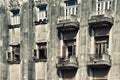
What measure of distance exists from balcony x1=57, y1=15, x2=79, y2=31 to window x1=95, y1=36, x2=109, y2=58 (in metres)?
2.52

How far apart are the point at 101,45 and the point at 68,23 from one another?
393cm

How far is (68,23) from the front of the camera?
96.6 feet

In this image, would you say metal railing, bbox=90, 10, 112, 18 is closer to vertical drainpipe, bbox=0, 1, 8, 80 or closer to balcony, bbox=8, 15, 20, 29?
balcony, bbox=8, 15, 20, 29

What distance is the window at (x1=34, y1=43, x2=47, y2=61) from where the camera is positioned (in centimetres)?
3196

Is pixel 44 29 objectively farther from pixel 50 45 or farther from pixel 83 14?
pixel 83 14

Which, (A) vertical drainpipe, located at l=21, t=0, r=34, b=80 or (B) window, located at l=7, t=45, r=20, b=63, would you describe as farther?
(B) window, located at l=7, t=45, r=20, b=63

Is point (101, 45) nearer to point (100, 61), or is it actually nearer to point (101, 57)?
point (101, 57)

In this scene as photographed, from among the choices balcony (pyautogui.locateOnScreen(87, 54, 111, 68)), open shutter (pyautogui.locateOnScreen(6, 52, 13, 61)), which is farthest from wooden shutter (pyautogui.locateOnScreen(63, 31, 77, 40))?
open shutter (pyautogui.locateOnScreen(6, 52, 13, 61))

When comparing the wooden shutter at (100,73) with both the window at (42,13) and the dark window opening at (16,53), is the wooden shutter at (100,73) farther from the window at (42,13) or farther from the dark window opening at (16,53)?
the dark window opening at (16,53)

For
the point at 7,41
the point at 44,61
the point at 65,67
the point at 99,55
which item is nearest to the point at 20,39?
the point at 7,41

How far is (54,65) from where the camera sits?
3075 centimetres

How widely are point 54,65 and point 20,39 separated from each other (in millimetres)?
5470

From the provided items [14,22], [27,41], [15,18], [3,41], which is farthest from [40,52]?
[15,18]

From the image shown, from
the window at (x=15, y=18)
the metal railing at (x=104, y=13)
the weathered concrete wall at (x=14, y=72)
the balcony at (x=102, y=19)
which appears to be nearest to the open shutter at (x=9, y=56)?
the weathered concrete wall at (x=14, y=72)
